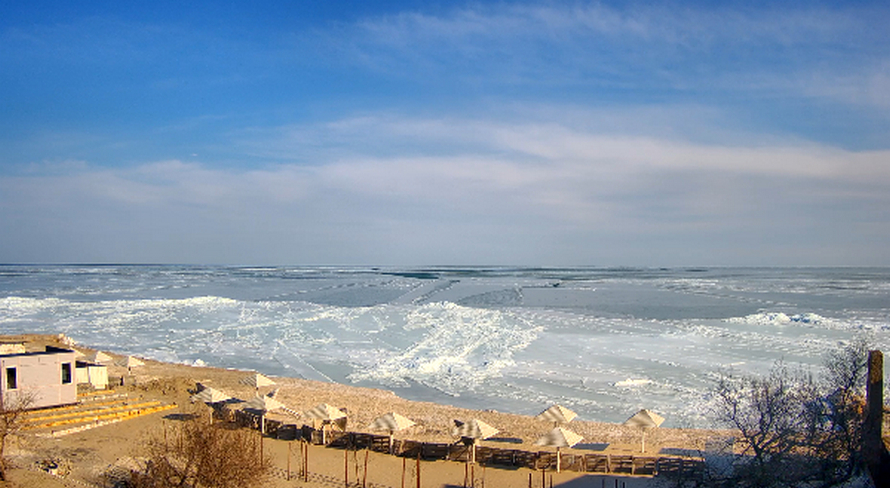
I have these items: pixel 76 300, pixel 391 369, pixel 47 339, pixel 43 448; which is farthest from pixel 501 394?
pixel 76 300

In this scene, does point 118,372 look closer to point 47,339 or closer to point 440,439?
point 47,339

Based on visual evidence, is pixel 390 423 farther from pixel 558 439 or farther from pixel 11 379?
pixel 11 379

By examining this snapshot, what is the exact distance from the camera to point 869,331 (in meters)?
46.9

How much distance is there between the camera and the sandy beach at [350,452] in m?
17.4

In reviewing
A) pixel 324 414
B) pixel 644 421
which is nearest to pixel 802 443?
pixel 644 421

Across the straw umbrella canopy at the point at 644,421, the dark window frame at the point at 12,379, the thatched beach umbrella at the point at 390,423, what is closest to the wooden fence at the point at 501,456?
the thatched beach umbrella at the point at 390,423

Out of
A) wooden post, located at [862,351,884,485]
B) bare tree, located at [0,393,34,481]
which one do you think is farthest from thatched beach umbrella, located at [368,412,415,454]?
wooden post, located at [862,351,884,485]

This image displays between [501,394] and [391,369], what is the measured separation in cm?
776

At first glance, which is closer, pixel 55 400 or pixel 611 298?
pixel 55 400

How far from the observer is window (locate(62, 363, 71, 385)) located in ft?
72.2

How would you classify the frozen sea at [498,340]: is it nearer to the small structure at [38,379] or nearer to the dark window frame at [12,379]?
the small structure at [38,379]

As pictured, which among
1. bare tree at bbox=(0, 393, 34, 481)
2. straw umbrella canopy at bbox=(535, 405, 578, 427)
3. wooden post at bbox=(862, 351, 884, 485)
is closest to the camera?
bare tree at bbox=(0, 393, 34, 481)

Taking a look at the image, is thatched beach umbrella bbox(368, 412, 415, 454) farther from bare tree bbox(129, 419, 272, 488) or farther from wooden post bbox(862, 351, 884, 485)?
wooden post bbox(862, 351, 884, 485)

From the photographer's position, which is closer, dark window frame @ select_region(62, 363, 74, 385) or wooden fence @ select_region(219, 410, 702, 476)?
wooden fence @ select_region(219, 410, 702, 476)
